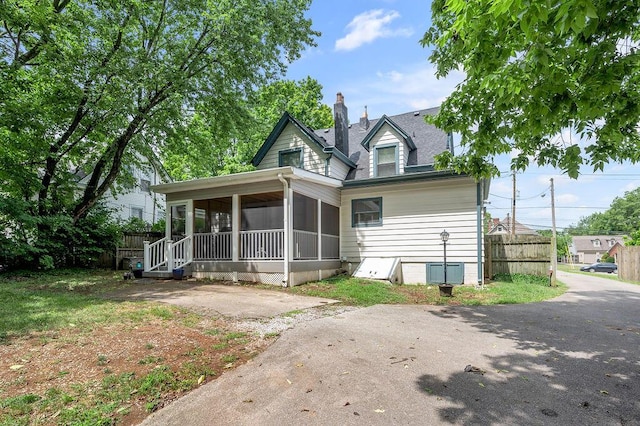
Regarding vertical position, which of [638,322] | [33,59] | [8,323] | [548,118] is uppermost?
[33,59]

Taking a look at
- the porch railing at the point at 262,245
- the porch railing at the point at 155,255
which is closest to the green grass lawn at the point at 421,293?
the porch railing at the point at 262,245

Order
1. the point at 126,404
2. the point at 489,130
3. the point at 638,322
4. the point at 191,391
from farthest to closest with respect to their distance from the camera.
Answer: the point at 638,322 < the point at 489,130 < the point at 191,391 < the point at 126,404

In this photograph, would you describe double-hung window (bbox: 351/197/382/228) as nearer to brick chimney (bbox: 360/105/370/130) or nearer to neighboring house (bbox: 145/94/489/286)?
neighboring house (bbox: 145/94/489/286)

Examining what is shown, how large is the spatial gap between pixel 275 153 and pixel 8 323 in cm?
1073

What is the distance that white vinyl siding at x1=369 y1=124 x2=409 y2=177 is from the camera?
12562 millimetres

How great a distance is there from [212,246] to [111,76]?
6779 millimetres

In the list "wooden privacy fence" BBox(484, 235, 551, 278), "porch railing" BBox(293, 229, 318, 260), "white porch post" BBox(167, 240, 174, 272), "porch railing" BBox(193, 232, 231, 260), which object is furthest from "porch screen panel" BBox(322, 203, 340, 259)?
"wooden privacy fence" BBox(484, 235, 551, 278)

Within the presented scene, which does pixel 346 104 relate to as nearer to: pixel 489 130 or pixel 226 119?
pixel 226 119

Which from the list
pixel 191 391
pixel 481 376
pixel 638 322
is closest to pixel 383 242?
pixel 638 322

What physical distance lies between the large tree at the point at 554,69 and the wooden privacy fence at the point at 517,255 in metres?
8.02

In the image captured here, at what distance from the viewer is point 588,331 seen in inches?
223

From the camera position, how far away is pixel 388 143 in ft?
42.1

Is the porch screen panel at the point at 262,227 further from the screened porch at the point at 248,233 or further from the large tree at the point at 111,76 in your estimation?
the large tree at the point at 111,76

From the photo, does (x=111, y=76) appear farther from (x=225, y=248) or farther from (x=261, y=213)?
(x=225, y=248)
